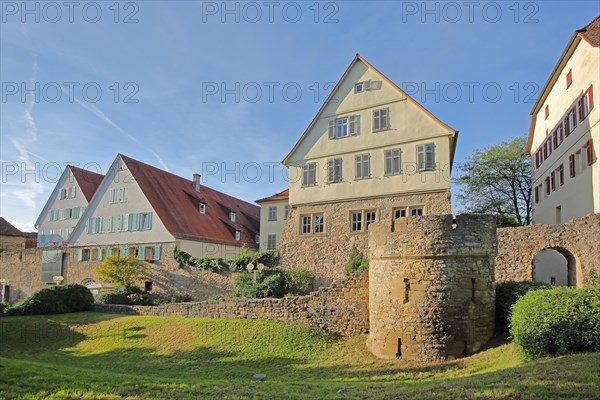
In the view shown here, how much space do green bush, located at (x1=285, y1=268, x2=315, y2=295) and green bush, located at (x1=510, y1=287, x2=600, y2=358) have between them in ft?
46.9

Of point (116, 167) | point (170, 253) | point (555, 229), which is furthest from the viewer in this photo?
point (116, 167)

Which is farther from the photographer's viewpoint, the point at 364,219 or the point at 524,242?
the point at 364,219

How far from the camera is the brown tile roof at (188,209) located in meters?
33.0

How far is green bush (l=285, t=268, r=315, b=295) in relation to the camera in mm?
25516

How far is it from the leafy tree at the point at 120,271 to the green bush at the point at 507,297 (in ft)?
74.8

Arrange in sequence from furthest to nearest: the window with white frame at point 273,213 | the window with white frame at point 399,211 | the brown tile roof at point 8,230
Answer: the brown tile roof at point 8,230 < the window with white frame at point 273,213 < the window with white frame at point 399,211

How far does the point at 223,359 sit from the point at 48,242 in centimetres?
2983

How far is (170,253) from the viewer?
1232 inches

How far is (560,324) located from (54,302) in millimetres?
23123

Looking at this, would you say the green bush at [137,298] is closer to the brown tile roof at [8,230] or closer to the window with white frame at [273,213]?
the window with white frame at [273,213]

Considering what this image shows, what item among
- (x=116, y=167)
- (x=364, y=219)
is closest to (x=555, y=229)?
(x=364, y=219)

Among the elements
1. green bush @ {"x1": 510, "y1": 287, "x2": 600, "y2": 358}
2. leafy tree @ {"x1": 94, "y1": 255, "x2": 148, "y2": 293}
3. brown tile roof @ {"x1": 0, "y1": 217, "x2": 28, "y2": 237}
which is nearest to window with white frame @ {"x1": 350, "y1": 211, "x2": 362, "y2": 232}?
green bush @ {"x1": 510, "y1": 287, "x2": 600, "y2": 358}

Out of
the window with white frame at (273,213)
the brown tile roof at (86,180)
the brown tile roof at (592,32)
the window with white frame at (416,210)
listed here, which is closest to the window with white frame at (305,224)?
the window with white frame at (273,213)

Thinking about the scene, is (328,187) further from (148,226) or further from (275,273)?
(148,226)
